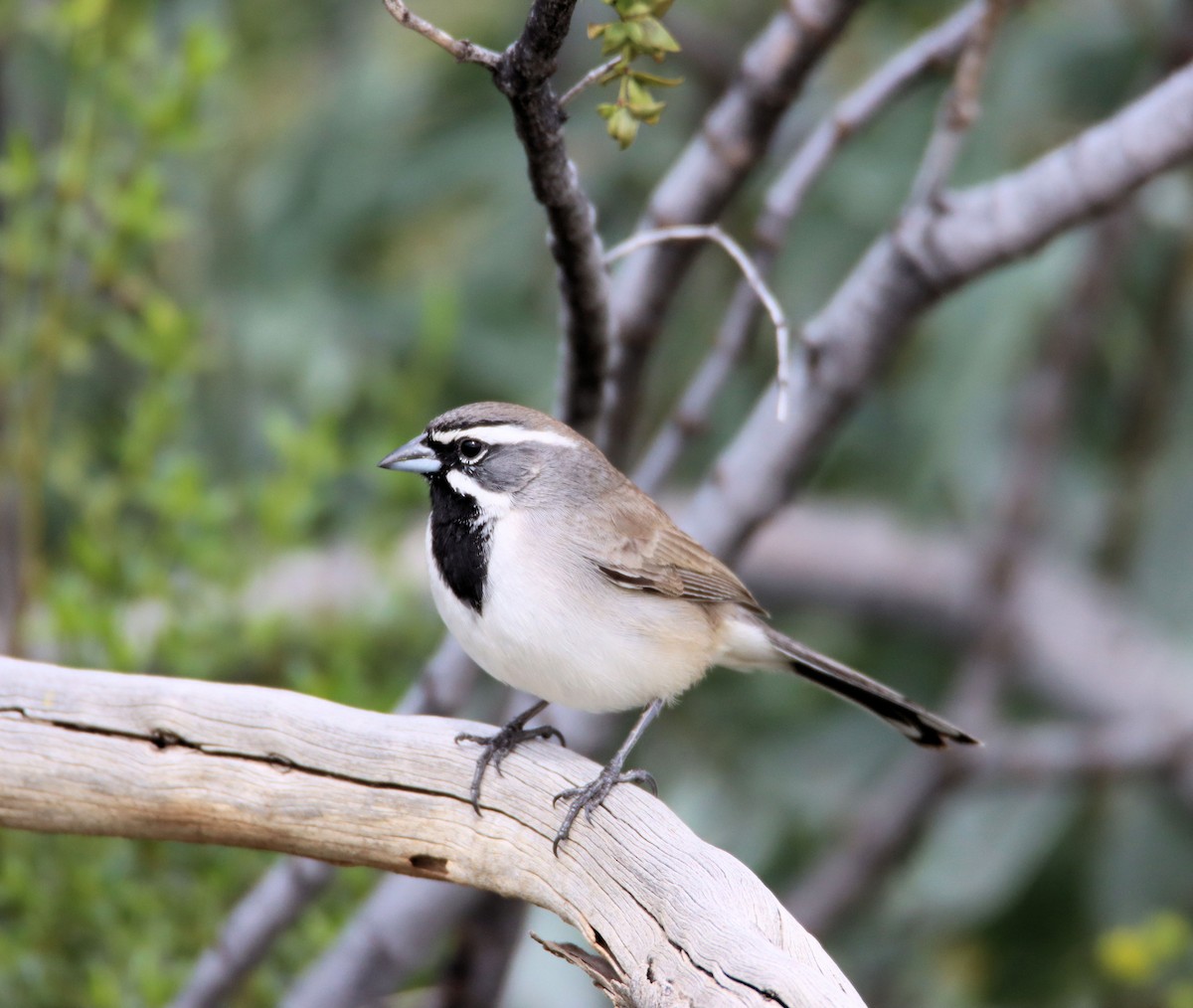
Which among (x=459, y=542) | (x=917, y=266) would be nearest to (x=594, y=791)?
(x=459, y=542)

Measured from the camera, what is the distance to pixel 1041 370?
5.84 metres

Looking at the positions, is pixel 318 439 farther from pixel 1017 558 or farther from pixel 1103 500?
pixel 1103 500

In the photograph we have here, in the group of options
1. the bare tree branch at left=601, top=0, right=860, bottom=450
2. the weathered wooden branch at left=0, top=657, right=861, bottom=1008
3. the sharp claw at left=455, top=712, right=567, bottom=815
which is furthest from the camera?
the bare tree branch at left=601, top=0, right=860, bottom=450

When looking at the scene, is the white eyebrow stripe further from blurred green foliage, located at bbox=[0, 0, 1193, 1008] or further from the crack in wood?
blurred green foliage, located at bbox=[0, 0, 1193, 1008]

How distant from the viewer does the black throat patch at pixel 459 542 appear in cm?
341

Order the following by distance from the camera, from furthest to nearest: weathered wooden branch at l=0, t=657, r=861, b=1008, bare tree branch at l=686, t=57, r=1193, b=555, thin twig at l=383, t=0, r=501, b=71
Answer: bare tree branch at l=686, t=57, r=1193, b=555
weathered wooden branch at l=0, t=657, r=861, b=1008
thin twig at l=383, t=0, r=501, b=71

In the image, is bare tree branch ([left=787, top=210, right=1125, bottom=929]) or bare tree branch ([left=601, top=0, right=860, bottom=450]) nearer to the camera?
bare tree branch ([left=601, top=0, right=860, bottom=450])

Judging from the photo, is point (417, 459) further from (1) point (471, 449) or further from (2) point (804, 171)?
(2) point (804, 171)

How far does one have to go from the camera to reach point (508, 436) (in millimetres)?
3629

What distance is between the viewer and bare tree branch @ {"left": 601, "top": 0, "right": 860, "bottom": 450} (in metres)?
3.50

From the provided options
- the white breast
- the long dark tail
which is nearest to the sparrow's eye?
the white breast

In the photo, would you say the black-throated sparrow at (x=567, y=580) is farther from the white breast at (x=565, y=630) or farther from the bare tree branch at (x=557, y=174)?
the bare tree branch at (x=557, y=174)

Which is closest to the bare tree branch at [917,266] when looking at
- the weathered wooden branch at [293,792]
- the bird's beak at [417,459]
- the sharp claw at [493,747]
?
the bird's beak at [417,459]

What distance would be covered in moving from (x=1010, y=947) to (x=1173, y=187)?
3.21 m
